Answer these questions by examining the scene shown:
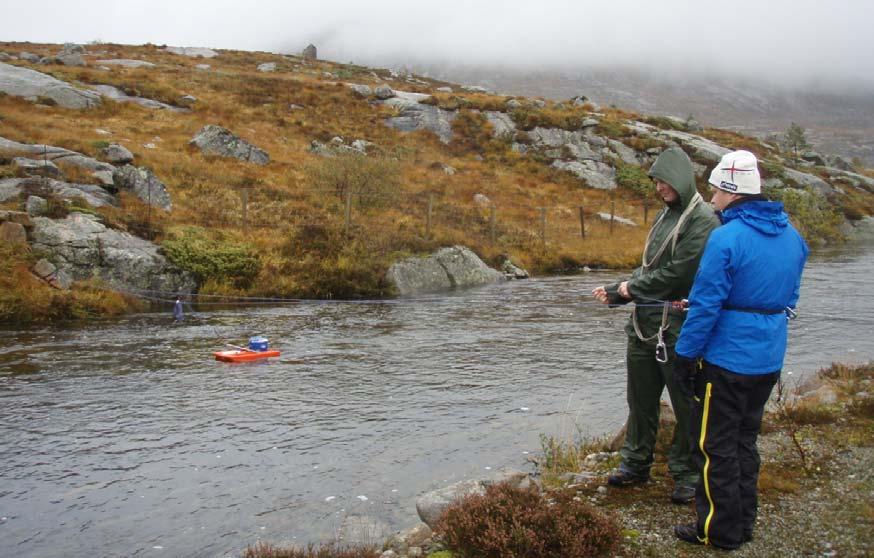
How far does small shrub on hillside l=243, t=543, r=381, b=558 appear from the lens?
4691 mm

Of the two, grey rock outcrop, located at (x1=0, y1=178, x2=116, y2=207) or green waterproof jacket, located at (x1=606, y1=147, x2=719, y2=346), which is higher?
green waterproof jacket, located at (x1=606, y1=147, x2=719, y2=346)

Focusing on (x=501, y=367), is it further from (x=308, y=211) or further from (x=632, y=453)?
(x=308, y=211)

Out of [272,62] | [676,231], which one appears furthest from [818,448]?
[272,62]

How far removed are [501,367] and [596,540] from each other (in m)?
7.44

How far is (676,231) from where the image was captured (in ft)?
17.9

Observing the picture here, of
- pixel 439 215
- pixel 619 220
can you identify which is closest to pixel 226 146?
pixel 439 215

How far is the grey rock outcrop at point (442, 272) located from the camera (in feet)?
69.6

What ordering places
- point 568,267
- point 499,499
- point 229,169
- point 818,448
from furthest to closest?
point 229,169 → point 568,267 → point 818,448 → point 499,499

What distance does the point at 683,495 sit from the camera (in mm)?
5305

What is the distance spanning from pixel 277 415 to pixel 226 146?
88.1ft

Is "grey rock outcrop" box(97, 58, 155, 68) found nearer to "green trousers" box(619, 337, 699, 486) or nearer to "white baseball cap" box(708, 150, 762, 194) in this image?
"green trousers" box(619, 337, 699, 486)

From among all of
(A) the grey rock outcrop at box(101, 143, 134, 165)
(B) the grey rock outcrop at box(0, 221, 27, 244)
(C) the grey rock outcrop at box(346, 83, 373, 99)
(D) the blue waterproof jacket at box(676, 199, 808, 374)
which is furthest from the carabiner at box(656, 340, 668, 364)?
(C) the grey rock outcrop at box(346, 83, 373, 99)

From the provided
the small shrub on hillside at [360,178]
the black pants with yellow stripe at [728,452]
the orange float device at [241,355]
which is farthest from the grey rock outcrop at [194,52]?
the black pants with yellow stripe at [728,452]

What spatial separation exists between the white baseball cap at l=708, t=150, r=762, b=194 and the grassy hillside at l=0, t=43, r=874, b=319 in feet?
53.2
